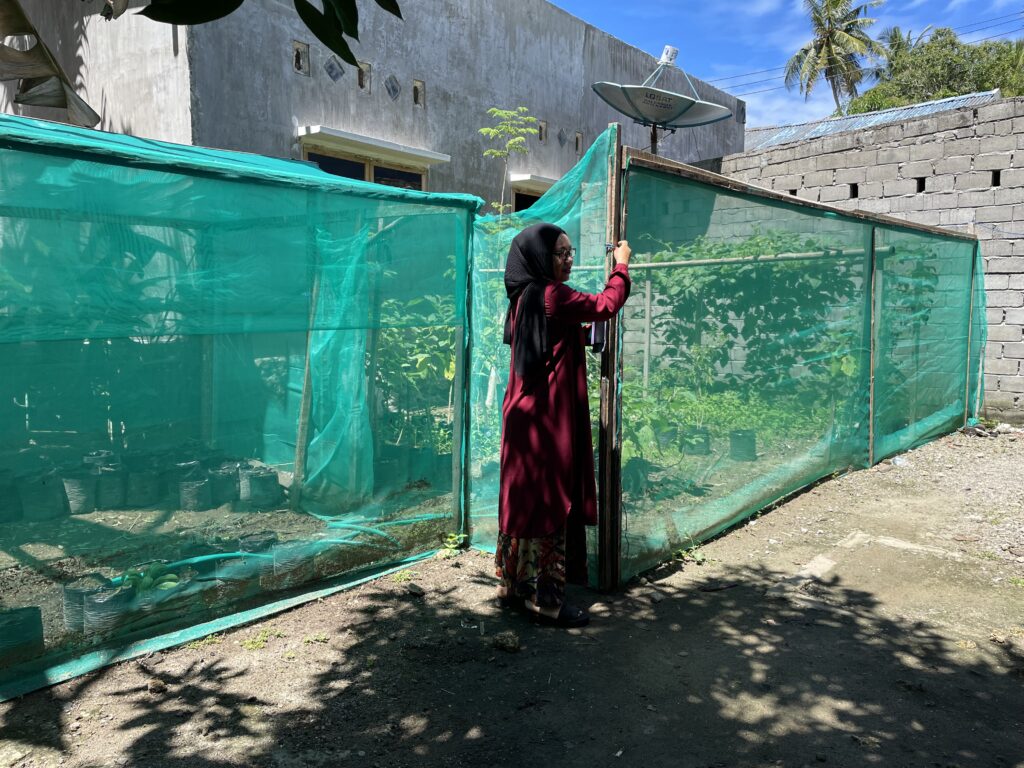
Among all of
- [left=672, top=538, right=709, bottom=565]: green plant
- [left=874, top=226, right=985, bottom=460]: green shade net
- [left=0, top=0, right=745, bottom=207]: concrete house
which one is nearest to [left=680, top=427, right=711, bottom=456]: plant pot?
[left=672, top=538, right=709, bottom=565]: green plant

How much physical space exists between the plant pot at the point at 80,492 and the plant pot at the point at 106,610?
13.4 inches

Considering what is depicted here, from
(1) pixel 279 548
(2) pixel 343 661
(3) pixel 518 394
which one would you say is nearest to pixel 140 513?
(1) pixel 279 548

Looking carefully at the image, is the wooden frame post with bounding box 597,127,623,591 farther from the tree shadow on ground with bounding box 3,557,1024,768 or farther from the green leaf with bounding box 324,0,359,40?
the green leaf with bounding box 324,0,359,40

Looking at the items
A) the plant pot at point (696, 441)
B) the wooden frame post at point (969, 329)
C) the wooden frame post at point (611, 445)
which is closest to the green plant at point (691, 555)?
the plant pot at point (696, 441)

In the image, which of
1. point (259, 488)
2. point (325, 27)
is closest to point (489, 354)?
point (259, 488)

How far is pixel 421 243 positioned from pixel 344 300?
602mm

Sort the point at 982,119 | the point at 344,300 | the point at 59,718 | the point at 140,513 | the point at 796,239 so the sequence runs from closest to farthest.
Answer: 1. the point at 59,718
2. the point at 140,513
3. the point at 344,300
4. the point at 796,239
5. the point at 982,119

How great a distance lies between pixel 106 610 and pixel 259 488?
2.60 feet

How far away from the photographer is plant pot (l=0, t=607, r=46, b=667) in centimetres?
280

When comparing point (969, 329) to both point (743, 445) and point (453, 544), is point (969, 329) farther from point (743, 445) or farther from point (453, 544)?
point (453, 544)

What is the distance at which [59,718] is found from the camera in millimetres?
2701

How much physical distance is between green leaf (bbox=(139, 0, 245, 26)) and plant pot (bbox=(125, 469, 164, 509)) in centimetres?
236

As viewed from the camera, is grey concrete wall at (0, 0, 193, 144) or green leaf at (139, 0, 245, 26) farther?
grey concrete wall at (0, 0, 193, 144)

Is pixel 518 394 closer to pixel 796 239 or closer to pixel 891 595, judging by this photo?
pixel 891 595
